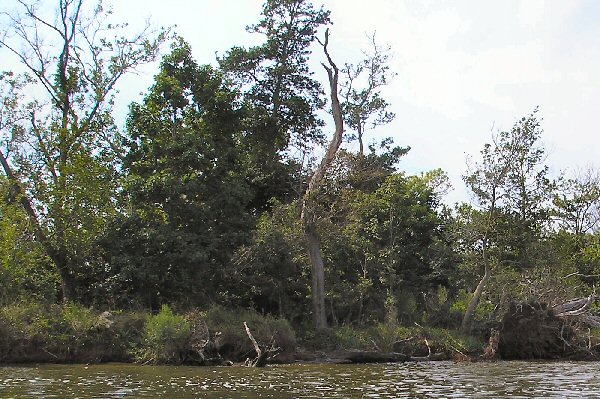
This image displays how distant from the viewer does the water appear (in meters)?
14.5

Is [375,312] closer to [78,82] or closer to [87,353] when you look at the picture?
[87,353]

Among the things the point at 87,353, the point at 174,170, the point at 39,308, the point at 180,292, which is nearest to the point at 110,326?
the point at 87,353

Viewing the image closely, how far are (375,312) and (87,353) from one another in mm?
16306

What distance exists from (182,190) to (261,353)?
9.02 meters

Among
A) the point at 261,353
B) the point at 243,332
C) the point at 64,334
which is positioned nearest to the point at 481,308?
the point at 243,332

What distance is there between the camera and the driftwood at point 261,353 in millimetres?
24625

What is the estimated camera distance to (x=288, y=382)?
17734 millimetres

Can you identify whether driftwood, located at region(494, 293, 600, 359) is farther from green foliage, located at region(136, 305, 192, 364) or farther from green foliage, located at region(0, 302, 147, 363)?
green foliage, located at region(0, 302, 147, 363)

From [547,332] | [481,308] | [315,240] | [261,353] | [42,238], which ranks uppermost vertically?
[315,240]

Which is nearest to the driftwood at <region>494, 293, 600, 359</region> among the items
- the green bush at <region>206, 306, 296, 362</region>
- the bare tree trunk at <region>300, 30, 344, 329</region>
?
the bare tree trunk at <region>300, 30, 344, 329</region>

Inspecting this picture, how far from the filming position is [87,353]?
84.3 ft

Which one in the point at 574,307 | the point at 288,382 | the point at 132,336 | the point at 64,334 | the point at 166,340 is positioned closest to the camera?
the point at 288,382

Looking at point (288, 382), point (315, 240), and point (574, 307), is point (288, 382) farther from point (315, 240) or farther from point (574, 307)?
point (574, 307)

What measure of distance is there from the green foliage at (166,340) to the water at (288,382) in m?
1.21
